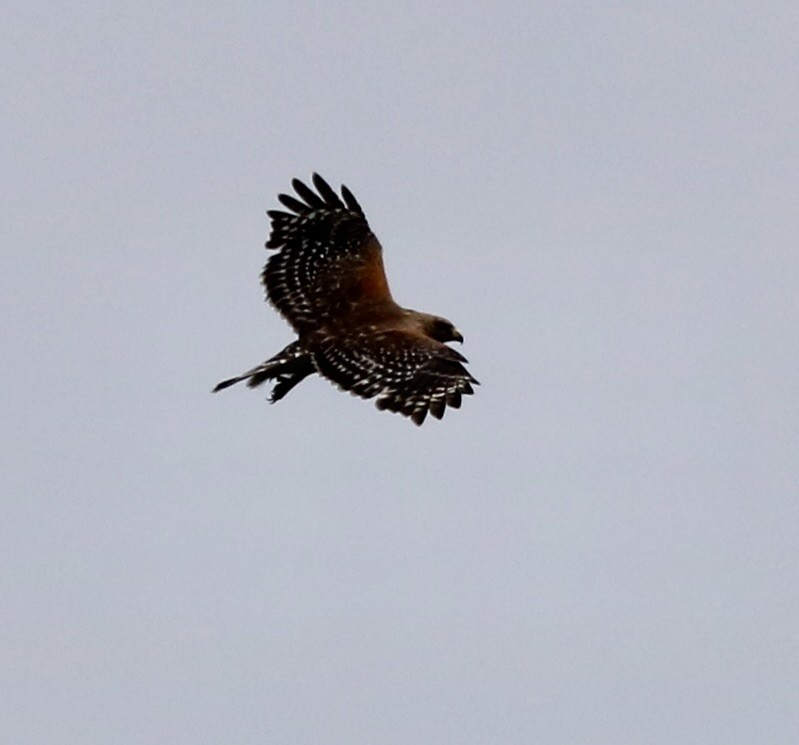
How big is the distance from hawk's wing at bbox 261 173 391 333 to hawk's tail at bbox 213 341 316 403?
41.6 inches

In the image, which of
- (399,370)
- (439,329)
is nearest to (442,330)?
(439,329)

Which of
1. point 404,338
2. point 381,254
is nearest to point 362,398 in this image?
point 404,338

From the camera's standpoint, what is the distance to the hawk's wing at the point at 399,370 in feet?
74.3

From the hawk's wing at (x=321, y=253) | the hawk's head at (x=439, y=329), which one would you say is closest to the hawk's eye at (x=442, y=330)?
the hawk's head at (x=439, y=329)

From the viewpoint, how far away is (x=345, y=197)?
25438mm

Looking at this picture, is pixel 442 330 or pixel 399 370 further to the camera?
pixel 442 330

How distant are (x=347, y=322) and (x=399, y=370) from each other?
158 centimetres

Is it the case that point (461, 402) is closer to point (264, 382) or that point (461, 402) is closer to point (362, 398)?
point (362, 398)

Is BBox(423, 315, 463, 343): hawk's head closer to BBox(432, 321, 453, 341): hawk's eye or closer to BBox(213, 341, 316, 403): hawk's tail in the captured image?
BBox(432, 321, 453, 341): hawk's eye

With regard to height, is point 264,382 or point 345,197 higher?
point 345,197

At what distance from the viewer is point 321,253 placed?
25.4 meters

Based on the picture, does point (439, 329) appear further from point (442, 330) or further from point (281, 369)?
point (281, 369)

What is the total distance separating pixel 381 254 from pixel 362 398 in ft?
10.5

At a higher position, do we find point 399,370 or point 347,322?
point 347,322
